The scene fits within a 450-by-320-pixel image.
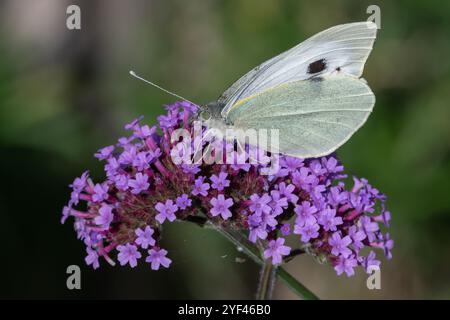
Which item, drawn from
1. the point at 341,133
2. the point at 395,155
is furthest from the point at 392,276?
the point at 341,133

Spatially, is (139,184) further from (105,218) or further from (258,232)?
(258,232)

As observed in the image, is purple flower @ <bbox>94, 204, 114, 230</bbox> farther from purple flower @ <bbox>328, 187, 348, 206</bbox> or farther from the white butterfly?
purple flower @ <bbox>328, 187, 348, 206</bbox>

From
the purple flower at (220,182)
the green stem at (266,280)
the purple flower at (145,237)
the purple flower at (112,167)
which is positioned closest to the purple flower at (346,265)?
the green stem at (266,280)


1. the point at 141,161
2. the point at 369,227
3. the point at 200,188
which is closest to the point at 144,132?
the point at 141,161

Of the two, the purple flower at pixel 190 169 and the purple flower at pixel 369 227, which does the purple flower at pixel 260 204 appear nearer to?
the purple flower at pixel 190 169

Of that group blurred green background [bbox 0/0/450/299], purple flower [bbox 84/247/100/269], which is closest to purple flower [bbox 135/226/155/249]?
purple flower [bbox 84/247/100/269]

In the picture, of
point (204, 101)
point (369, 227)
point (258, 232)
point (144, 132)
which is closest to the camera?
point (258, 232)

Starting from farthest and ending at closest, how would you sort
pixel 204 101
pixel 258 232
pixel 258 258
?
→ pixel 204 101
pixel 258 258
pixel 258 232
